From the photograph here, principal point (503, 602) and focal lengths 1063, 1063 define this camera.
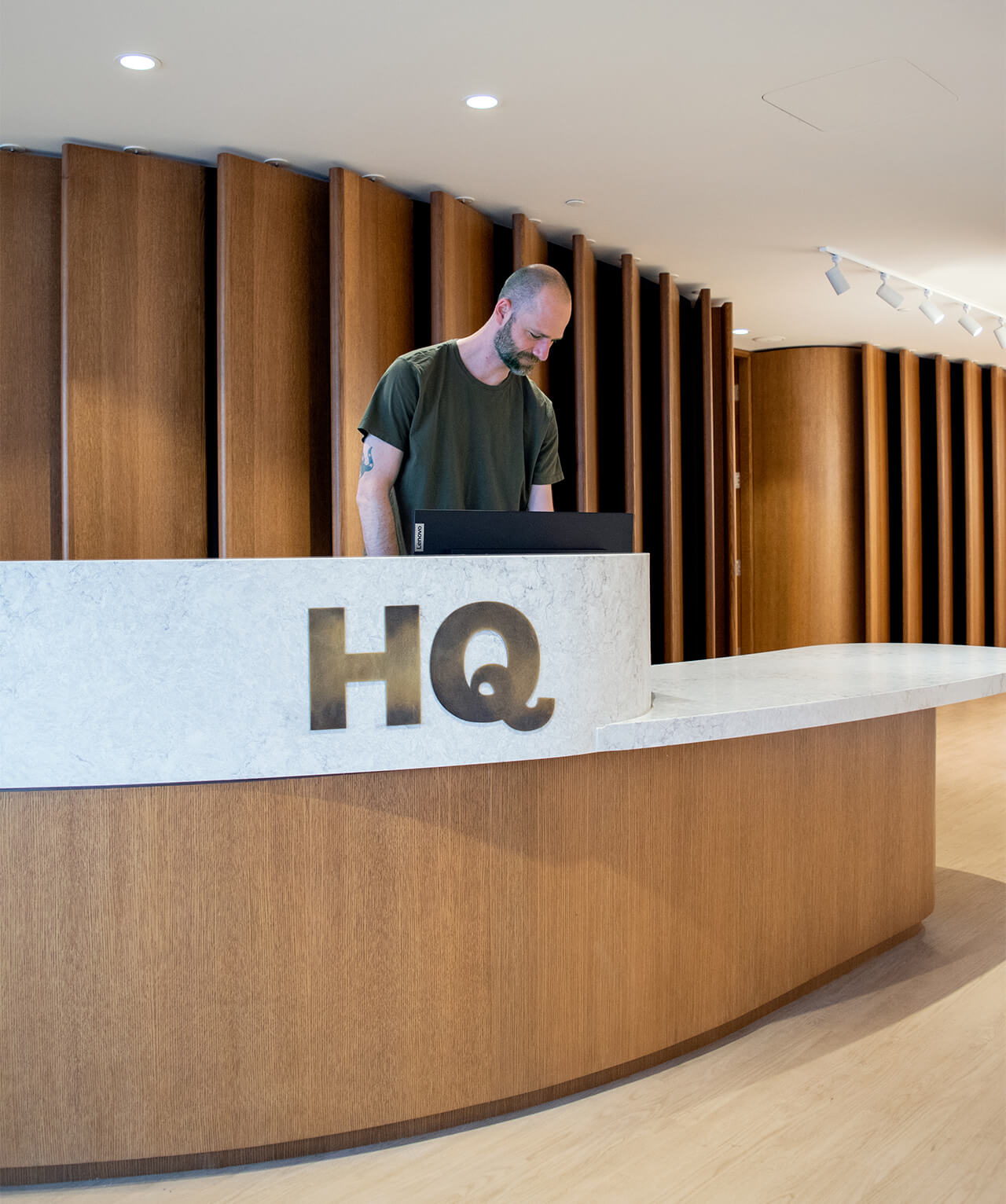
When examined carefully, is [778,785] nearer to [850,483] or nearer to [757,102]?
[757,102]

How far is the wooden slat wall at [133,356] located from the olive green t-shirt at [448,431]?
7.01 ft

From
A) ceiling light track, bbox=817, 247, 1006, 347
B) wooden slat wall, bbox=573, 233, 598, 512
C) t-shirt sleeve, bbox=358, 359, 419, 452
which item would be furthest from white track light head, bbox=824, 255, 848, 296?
t-shirt sleeve, bbox=358, 359, 419, 452

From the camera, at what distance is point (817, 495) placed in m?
9.12

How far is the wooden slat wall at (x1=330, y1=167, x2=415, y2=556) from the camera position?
14.8 feet

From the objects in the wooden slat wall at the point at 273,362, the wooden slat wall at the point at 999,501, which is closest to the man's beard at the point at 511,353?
the wooden slat wall at the point at 273,362

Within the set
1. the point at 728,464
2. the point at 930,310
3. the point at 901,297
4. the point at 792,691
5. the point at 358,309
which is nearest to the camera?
the point at 792,691

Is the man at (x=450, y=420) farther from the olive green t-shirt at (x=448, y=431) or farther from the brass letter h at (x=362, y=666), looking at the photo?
the brass letter h at (x=362, y=666)

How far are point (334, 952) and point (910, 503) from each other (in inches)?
335

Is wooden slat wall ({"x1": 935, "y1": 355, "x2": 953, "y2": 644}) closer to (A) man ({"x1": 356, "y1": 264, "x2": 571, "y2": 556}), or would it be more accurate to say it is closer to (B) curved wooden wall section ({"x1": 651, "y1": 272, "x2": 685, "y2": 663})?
(B) curved wooden wall section ({"x1": 651, "y1": 272, "x2": 685, "y2": 663})

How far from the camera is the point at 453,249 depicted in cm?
497

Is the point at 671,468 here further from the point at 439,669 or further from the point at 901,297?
the point at 439,669

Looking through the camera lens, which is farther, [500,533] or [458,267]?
[458,267]

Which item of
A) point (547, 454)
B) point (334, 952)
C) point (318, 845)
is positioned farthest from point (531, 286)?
point (334, 952)

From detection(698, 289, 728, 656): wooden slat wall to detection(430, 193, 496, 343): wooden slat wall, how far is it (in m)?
2.01
